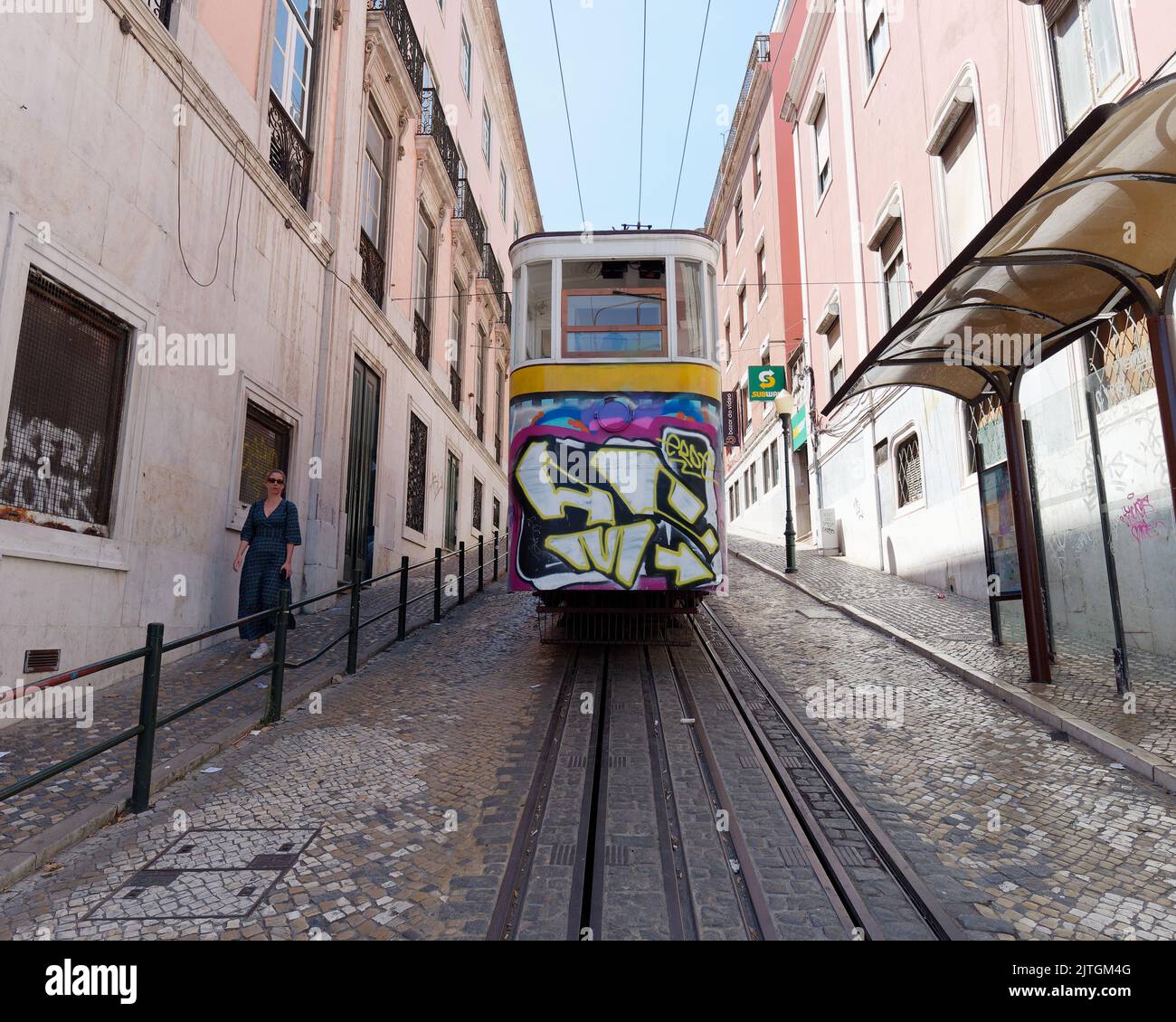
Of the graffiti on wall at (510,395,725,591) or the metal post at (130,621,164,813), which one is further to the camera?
the graffiti on wall at (510,395,725,591)

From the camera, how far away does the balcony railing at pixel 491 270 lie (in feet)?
66.7

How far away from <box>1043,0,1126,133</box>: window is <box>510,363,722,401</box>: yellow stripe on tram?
4.26m

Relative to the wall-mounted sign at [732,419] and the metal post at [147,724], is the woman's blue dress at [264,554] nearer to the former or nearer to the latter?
the metal post at [147,724]

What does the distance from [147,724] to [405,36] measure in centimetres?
1394

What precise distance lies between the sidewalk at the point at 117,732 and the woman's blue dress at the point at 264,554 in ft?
1.70

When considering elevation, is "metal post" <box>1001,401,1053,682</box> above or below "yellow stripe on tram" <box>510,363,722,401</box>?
below

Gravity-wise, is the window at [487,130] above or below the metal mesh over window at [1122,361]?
above

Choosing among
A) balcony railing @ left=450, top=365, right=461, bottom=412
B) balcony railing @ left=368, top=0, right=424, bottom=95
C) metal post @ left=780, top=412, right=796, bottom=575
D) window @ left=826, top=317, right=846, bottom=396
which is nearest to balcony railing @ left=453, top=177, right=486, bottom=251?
balcony railing @ left=368, top=0, right=424, bottom=95

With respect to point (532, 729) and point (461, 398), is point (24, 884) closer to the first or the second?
point (532, 729)

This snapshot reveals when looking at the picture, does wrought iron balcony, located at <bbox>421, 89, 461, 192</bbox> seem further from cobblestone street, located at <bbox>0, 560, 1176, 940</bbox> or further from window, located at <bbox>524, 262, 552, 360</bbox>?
cobblestone street, located at <bbox>0, 560, 1176, 940</bbox>

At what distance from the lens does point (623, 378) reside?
6.82 meters

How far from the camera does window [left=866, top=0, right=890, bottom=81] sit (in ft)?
43.1

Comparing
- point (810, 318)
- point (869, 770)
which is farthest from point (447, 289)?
point (869, 770)

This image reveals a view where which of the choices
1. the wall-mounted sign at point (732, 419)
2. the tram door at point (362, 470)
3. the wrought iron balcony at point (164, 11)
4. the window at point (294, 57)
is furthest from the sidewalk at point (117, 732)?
the wall-mounted sign at point (732, 419)
